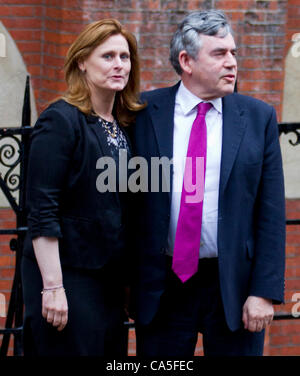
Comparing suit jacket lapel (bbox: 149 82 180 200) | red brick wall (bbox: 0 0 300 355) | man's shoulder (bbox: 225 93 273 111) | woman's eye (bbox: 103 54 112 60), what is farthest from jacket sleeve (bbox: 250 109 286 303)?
red brick wall (bbox: 0 0 300 355)

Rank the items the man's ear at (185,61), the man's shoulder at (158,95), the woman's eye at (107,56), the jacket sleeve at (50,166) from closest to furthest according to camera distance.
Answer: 1. the jacket sleeve at (50,166)
2. the woman's eye at (107,56)
3. the man's ear at (185,61)
4. the man's shoulder at (158,95)

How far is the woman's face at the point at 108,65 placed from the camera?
3379 mm

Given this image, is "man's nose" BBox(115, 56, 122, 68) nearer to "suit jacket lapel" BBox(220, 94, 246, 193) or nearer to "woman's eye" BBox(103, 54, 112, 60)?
"woman's eye" BBox(103, 54, 112, 60)

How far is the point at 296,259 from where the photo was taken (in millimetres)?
5734

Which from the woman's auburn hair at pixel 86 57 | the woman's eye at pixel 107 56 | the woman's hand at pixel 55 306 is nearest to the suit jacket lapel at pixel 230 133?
the woman's auburn hair at pixel 86 57

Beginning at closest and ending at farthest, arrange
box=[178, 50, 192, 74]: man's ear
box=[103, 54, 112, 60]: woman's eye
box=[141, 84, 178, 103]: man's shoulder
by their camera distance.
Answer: box=[103, 54, 112, 60]: woman's eye → box=[178, 50, 192, 74]: man's ear → box=[141, 84, 178, 103]: man's shoulder

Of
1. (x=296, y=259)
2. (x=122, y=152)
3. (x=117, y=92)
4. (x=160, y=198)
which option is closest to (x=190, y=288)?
(x=160, y=198)

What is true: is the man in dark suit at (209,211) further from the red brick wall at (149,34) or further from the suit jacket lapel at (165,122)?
the red brick wall at (149,34)

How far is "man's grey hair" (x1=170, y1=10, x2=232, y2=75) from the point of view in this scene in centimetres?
341

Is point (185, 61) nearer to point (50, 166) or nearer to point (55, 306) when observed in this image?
point (50, 166)

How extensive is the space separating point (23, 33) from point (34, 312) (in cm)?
253

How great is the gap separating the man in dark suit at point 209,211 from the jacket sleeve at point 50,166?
39cm

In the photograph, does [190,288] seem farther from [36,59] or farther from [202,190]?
[36,59]

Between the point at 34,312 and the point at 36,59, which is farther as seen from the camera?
the point at 36,59
